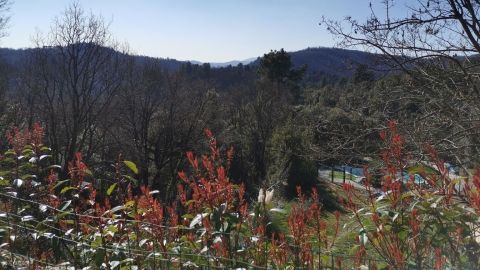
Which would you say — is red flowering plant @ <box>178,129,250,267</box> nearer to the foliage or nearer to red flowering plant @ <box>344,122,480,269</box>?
the foliage

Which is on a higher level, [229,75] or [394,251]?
[229,75]

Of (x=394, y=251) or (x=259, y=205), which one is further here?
(x=259, y=205)

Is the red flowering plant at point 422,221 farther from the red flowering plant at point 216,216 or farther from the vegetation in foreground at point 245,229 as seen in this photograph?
the red flowering plant at point 216,216

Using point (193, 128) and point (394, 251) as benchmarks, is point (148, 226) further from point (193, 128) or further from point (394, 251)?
point (193, 128)

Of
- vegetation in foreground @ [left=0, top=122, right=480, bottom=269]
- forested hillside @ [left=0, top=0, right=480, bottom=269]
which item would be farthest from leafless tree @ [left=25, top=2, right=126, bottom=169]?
vegetation in foreground @ [left=0, top=122, right=480, bottom=269]

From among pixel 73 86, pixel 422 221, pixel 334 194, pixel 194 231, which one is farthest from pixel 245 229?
pixel 73 86

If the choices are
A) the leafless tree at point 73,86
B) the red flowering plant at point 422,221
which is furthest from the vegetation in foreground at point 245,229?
the leafless tree at point 73,86

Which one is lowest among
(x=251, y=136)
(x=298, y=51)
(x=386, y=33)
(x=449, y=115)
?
(x=251, y=136)

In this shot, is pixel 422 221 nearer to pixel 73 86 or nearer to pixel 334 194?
pixel 334 194

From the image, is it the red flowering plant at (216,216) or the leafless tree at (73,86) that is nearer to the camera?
the red flowering plant at (216,216)

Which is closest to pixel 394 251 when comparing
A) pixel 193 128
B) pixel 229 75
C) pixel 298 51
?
pixel 193 128

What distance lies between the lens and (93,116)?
22.2 meters

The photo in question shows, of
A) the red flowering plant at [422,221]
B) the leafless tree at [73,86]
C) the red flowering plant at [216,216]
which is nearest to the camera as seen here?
the red flowering plant at [422,221]

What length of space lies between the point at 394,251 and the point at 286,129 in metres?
23.0
